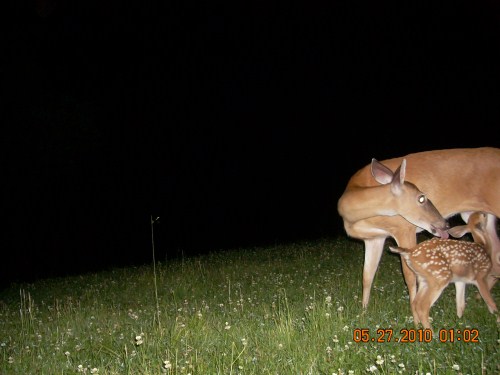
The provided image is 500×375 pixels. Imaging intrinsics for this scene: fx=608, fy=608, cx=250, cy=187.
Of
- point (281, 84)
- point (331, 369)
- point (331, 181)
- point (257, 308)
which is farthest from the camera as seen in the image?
point (281, 84)

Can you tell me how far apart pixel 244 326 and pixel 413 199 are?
8.01 ft

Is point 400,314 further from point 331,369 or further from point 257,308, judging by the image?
point 331,369

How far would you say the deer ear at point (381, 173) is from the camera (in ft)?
22.7

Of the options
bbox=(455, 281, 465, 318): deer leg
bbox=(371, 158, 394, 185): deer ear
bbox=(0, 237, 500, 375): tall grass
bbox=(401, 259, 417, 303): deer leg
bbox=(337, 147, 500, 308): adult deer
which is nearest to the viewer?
bbox=(0, 237, 500, 375): tall grass

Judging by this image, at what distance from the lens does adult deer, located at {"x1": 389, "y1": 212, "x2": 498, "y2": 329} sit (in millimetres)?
5660

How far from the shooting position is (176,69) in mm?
46438

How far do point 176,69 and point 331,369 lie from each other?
144ft

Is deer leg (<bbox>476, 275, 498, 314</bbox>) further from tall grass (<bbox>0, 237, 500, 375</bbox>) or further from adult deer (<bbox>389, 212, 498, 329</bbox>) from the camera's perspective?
tall grass (<bbox>0, 237, 500, 375</bbox>)

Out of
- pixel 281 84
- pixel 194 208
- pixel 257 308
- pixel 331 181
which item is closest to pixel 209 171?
pixel 331 181

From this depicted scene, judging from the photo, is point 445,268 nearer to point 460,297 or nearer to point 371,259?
point 460,297

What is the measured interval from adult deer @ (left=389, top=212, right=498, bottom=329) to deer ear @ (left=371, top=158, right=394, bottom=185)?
1176 millimetres

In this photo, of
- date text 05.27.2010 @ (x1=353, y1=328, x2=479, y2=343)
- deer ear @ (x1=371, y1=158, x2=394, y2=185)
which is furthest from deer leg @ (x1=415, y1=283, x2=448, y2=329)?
deer ear @ (x1=371, y1=158, x2=394, y2=185)

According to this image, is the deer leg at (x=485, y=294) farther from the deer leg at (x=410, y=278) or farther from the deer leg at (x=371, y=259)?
the deer leg at (x=371, y=259)

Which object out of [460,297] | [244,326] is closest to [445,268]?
[460,297]
